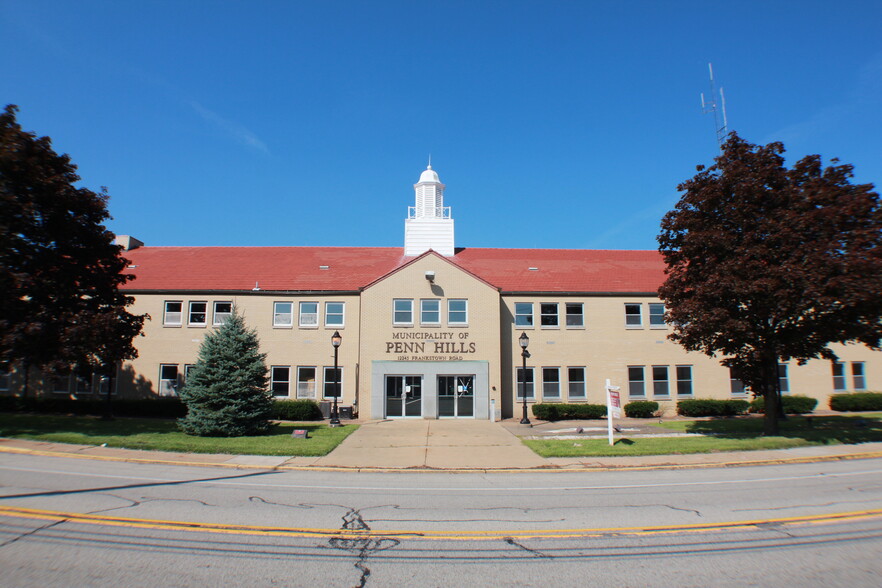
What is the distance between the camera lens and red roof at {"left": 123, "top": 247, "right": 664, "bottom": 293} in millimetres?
28078

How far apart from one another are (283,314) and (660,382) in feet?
68.2

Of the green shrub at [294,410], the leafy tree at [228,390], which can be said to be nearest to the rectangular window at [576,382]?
the green shrub at [294,410]

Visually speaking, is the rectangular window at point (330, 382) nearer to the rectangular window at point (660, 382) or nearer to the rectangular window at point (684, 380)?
the rectangular window at point (660, 382)

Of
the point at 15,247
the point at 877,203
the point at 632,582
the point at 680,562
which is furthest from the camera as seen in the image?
the point at 15,247

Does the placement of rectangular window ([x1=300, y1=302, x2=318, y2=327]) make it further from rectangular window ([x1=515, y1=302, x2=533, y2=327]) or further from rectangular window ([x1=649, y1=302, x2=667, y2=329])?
rectangular window ([x1=649, y1=302, x2=667, y2=329])

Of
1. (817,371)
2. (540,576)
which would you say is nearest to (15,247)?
(540,576)

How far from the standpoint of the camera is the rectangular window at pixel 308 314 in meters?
27.1

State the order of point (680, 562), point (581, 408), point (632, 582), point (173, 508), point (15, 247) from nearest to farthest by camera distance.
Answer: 1. point (632, 582)
2. point (680, 562)
3. point (173, 508)
4. point (15, 247)
5. point (581, 408)

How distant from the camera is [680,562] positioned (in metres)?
6.51

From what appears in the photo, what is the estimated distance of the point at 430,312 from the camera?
26.2 meters

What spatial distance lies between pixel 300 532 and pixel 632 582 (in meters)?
4.73

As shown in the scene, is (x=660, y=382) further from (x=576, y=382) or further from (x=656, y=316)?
(x=576, y=382)

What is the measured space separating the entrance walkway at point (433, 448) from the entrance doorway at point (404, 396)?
2170 millimetres

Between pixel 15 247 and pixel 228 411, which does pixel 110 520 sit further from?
pixel 15 247
